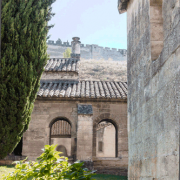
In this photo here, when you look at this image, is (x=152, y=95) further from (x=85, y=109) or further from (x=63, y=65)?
(x=63, y=65)

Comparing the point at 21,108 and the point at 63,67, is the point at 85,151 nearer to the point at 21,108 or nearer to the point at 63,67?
the point at 21,108

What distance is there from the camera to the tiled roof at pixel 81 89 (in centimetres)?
1327

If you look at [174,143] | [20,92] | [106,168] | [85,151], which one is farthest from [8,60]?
[174,143]

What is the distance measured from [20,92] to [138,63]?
19.8 ft

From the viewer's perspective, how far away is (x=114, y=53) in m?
57.3

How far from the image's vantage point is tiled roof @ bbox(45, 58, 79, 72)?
1577cm

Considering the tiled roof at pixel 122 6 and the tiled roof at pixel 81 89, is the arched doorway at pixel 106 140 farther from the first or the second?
the tiled roof at pixel 122 6

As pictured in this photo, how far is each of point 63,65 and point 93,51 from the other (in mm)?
40497

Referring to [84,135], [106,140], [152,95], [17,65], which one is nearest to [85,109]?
[84,135]

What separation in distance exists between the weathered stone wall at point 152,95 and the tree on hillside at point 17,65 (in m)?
5.26

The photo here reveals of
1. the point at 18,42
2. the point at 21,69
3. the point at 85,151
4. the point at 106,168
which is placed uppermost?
the point at 18,42

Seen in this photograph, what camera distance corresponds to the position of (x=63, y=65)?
16609 mm

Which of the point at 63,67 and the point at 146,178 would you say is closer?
the point at 146,178

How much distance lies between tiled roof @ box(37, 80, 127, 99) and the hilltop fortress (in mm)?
39837
